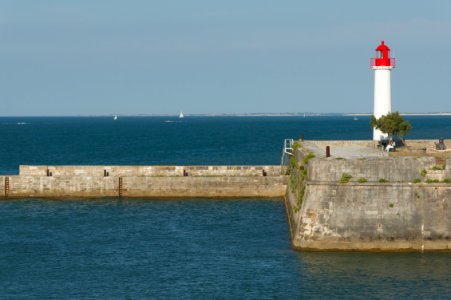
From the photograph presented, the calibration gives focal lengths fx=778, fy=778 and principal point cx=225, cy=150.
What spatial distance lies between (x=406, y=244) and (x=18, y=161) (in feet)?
208

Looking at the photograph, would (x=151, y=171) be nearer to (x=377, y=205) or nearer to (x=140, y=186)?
(x=140, y=186)

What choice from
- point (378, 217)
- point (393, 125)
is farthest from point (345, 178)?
point (393, 125)

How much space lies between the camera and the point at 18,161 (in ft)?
293

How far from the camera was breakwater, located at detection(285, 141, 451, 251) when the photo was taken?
3456cm

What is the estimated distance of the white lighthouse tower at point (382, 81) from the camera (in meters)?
51.7

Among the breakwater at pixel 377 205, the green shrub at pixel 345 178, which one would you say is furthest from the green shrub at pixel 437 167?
the green shrub at pixel 345 178

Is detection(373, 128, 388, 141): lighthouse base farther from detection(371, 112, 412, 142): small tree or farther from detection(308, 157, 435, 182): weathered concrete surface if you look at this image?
detection(308, 157, 435, 182): weathered concrete surface

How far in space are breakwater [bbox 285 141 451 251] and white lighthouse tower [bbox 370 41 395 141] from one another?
17.3 m

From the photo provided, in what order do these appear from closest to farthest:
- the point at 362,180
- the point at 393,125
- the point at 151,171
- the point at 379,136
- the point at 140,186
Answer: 1. the point at 362,180
2. the point at 393,125
3. the point at 379,136
4. the point at 140,186
5. the point at 151,171

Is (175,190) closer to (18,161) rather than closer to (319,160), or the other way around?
(319,160)

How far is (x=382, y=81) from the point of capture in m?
51.8

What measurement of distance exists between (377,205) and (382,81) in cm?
1879

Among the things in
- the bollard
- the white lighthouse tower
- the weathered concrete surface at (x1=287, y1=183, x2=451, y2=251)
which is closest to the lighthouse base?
the white lighthouse tower

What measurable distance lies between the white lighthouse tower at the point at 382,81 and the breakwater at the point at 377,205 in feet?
56.7
